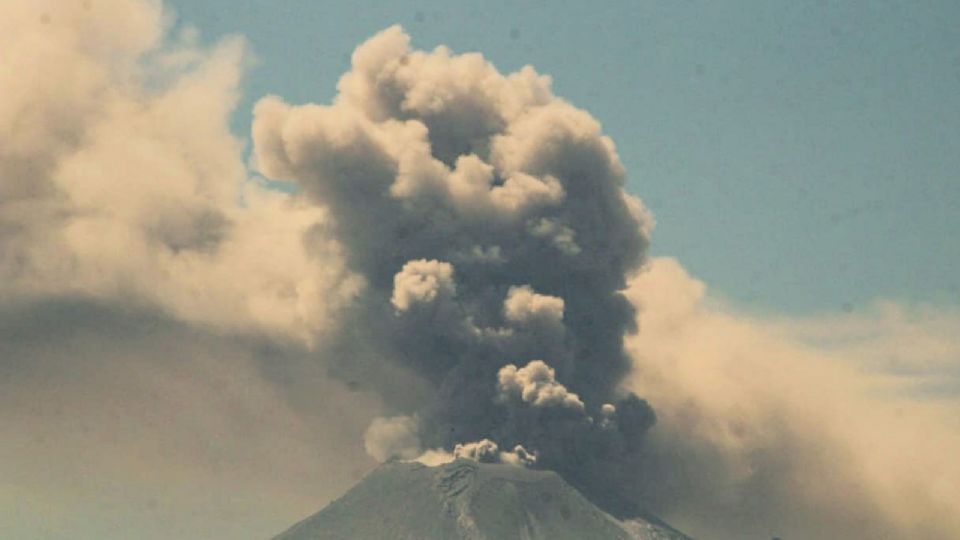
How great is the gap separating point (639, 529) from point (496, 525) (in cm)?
2662

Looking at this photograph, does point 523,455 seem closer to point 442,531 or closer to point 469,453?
point 469,453

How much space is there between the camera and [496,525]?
195 m

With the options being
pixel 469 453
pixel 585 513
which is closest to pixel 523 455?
pixel 469 453

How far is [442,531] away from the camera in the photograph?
652 feet

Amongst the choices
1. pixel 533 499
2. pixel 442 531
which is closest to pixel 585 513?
pixel 533 499

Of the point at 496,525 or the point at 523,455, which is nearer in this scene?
the point at 523,455

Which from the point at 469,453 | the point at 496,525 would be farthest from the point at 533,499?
the point at 469,453

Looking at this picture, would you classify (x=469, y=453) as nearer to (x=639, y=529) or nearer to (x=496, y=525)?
(x=496, y=525)

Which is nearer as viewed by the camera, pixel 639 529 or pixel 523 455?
pixel 523 455

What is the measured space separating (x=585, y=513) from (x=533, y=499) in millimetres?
10419

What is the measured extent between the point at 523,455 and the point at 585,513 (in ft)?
118

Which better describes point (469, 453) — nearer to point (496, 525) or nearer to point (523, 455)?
point (523, 455)

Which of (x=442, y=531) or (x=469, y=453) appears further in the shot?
(x=442, y=531)

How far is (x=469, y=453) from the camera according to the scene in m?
166
